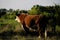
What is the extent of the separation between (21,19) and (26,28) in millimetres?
468

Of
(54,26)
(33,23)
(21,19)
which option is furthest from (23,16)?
(54,26)

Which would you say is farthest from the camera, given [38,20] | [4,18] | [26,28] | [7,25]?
[4,18]

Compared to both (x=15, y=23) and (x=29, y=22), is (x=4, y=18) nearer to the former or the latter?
(x=15, y=23)

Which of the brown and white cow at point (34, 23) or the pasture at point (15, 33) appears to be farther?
the brown and white cow at point (34, 23)

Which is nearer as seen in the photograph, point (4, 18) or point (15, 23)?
point (15, 23)

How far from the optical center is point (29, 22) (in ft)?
31.5

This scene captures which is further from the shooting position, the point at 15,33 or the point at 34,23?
the point at 15,33

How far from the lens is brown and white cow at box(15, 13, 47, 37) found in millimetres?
9125

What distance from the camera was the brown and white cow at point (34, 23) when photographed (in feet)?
29.9

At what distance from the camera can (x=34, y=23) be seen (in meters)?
9.34

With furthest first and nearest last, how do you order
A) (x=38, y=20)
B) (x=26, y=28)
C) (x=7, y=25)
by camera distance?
1. (x=7, y=25)
2. (x=26, y=28)
3. (x=38, y=20)

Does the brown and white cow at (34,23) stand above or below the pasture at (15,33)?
above

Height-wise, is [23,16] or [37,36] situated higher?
[23,16]

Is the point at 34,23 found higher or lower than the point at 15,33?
higher
